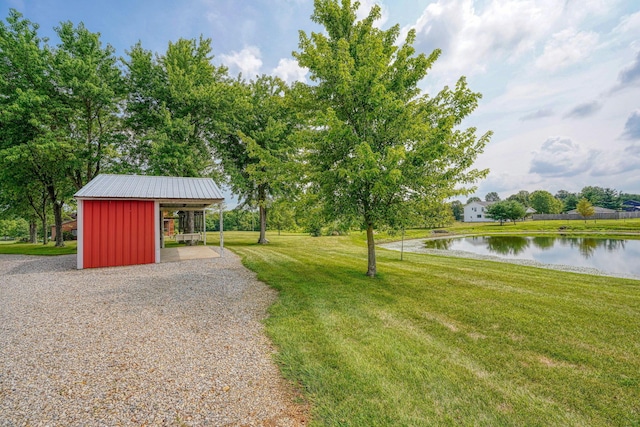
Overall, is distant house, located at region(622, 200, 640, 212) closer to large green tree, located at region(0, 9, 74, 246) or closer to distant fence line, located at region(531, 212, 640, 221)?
distant fence line, located at region(531, 212, 640, 221)

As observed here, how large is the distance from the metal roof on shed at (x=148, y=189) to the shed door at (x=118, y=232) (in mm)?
340

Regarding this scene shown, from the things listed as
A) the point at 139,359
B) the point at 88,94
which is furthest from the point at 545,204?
the point at 88,94

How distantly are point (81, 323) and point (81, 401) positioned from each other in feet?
9.27

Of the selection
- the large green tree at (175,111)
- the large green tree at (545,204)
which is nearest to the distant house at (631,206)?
the large green tree at (545,204)

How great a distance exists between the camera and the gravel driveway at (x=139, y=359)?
282 cm

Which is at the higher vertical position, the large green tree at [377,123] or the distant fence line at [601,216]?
the large green tree at [377,123]

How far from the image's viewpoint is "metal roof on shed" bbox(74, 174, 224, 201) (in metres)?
11.0

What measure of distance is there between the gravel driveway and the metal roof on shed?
4.54 meters

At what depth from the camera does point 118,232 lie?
1111 centimetres

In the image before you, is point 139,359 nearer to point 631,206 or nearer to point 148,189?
point 148,189

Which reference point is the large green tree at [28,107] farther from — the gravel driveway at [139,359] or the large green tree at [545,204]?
the large green tree at [545,204]

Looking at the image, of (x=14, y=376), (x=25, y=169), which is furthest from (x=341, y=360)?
(x=25, y=169)

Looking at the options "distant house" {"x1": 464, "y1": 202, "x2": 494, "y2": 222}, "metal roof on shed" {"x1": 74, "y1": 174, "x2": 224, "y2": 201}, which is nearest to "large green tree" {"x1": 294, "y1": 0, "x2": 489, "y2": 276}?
"metal roof on shed" {"x1": 74, "y1": 174, "x2": 224, "y2": 201}

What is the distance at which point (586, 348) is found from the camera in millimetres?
4098
